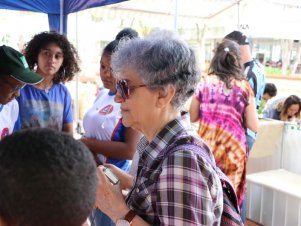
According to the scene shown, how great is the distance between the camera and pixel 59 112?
237cm

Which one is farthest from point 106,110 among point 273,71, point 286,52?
point 273,71

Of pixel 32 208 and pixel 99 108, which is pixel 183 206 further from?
pixel 99 108

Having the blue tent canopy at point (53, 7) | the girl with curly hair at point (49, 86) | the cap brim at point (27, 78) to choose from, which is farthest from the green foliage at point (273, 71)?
the cap brim at point (27, 78)

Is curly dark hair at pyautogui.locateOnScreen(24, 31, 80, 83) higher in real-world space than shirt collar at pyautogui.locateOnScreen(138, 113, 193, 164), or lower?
higher

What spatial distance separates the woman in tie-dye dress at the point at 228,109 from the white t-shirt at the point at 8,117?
1343 millimetres

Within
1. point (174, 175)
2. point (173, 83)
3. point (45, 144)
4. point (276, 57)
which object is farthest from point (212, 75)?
point (276, 57)

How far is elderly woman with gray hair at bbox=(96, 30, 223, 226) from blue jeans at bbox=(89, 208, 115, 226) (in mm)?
717

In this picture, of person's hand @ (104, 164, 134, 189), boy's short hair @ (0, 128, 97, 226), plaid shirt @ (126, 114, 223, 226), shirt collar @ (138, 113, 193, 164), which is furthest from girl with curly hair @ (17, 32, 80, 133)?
boy's short hair @ (0, 128, 97, 226)

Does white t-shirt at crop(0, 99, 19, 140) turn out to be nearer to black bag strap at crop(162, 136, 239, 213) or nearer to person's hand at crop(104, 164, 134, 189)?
person's hand at crop(104, 164, 134, 189)

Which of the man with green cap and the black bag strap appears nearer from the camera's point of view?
the black bag strap

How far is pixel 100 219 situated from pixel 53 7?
320 cm

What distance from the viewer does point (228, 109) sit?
269cm

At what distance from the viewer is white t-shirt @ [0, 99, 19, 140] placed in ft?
6.40

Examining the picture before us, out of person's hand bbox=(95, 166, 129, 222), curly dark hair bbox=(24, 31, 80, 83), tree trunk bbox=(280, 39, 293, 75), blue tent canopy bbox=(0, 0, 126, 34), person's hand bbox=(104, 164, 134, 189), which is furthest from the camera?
tree trunk bbox=(280, 39, 293, 75)
